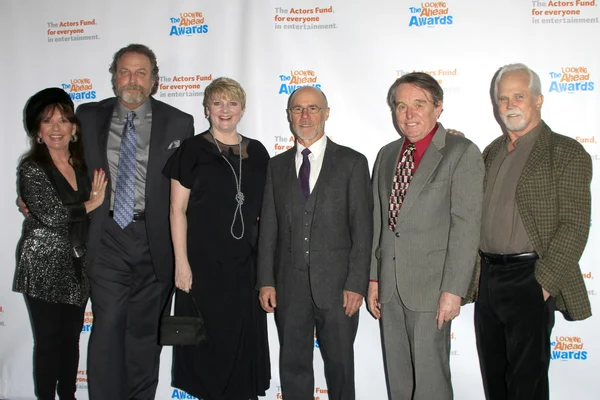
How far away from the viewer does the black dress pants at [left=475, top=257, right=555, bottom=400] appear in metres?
2.17

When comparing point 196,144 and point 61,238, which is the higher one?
point 196,144

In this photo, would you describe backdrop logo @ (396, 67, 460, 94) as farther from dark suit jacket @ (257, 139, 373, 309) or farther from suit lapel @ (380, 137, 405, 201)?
dark suit jacket @ (257, 139, 373, 309)

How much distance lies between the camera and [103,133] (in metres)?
2.87

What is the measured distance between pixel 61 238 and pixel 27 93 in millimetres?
1589

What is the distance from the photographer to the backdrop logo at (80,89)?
11.8 feet

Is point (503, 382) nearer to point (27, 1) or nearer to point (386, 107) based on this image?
point (386, 107)

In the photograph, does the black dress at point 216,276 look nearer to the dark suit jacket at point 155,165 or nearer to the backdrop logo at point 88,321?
the dark suit jacket at point 155,165

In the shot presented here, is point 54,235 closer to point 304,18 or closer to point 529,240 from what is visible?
point 304,18

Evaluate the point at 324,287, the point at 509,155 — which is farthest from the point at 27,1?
the point at 509,155

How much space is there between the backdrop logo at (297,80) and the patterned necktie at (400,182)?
118cm

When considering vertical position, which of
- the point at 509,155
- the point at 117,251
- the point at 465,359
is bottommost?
the point at 465,359

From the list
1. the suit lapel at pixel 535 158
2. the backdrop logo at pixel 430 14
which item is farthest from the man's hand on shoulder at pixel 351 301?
the backdrop logo at pixel 430 14

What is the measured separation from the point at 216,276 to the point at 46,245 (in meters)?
0.98

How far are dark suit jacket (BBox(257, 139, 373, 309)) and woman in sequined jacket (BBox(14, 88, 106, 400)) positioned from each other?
110 cm
